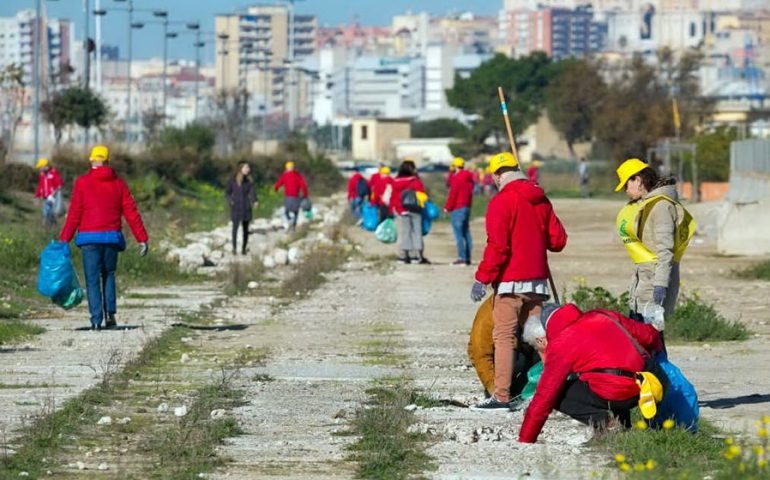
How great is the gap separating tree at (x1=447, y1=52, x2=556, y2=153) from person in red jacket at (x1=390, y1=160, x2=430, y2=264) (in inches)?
4072

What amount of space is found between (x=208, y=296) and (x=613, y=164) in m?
64.8

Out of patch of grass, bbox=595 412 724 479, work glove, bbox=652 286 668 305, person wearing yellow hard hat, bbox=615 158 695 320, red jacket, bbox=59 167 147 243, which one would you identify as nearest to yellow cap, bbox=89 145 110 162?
red jacket, bbox=59 167 147 243

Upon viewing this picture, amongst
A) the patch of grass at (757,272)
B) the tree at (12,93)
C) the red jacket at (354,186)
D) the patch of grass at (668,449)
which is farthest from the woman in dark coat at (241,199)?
the tree at (12,93)

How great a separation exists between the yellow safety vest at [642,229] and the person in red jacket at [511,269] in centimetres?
56

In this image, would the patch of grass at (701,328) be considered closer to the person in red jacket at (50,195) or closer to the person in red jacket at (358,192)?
the person in red jacket at (50,195)

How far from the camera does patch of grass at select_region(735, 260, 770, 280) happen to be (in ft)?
86.1

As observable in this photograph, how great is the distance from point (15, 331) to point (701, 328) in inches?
255

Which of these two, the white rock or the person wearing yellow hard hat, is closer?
the person wearing yellow hard hat

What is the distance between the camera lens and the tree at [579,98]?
102m

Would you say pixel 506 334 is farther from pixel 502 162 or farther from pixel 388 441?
pixel 388 441

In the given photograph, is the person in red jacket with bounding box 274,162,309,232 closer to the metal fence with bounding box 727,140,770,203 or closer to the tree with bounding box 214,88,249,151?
the metal fence with bounding box 727,140,770,203

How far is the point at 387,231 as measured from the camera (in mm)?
30375

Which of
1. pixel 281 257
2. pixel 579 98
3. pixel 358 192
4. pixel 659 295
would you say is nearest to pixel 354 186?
pixel 358 192

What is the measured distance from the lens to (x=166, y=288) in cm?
2384
